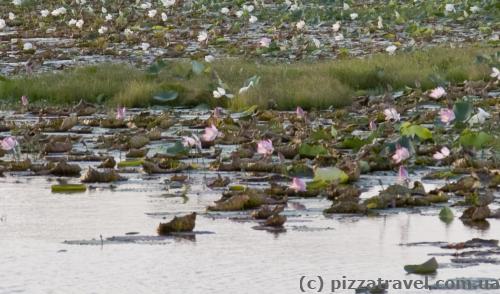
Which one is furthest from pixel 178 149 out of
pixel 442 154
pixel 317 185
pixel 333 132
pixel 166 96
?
pixel 166 96

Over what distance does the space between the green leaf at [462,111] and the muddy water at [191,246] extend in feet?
7.52

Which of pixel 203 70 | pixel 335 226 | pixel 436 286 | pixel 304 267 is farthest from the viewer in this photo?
pixel 203 70

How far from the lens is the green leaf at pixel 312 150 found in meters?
12.3

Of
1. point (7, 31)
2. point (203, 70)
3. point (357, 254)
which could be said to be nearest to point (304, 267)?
point (357, 254)

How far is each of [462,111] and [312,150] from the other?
162 cm

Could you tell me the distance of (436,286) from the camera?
25.3ft

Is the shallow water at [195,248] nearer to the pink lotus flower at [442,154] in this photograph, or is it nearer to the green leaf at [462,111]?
the pink lotus flower at [442,154]

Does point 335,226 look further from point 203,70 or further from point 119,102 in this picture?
point 203,70

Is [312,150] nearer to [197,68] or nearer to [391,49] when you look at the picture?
[197,68]

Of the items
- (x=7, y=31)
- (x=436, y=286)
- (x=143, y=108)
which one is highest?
(x=7, y=31)

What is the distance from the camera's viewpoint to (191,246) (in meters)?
8.88

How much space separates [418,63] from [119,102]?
169 inches

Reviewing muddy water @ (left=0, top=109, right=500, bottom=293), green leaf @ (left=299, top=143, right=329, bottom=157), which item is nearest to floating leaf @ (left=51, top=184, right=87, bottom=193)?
muddy water @ (left=0, top=109, right=500, bottom=293)

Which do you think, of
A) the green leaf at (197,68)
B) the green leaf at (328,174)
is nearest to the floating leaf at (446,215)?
the green leaf at (328,174)
